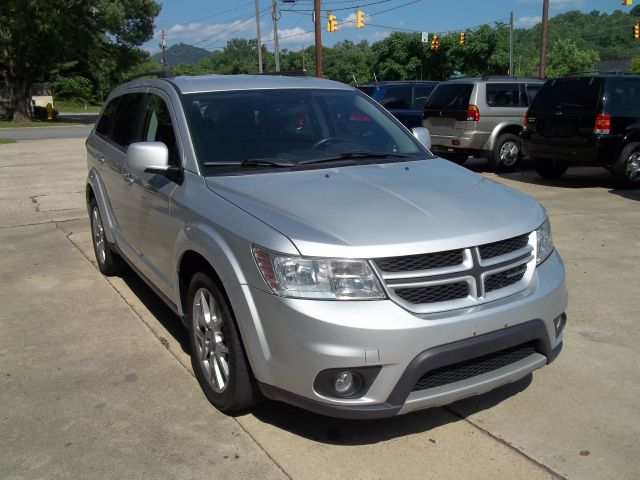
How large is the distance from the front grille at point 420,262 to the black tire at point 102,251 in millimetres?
3548

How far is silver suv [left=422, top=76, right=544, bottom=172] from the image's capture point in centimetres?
1210

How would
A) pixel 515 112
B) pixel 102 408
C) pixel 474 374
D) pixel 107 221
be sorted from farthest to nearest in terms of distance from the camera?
pixel 515 112 < pixel 107 221 < pixel 102 408 < pixel 474 374

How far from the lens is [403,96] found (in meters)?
14.6

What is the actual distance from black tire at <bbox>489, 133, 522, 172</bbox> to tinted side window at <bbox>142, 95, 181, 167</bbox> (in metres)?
8.86

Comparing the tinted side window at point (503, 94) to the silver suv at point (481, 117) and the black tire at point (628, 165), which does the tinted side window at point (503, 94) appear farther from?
the black tire at point (628, 165)

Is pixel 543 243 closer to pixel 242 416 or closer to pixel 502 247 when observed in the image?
pixel 502 247

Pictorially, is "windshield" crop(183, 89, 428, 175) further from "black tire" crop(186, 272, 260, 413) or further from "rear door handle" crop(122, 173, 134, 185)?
"rear door handle" crop(122, 173, 134, 185)

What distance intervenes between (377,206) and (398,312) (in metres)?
0.63

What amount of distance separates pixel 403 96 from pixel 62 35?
26866 millimetres

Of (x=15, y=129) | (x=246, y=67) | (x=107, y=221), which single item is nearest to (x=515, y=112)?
(x=107, y=221)

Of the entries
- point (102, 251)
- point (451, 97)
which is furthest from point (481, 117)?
point (102, 251)

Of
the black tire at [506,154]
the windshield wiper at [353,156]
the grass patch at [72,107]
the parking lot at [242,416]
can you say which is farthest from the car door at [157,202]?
the grass patch at [72,107]

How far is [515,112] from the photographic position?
12.4 m

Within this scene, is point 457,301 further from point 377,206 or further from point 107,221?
point 107,221
